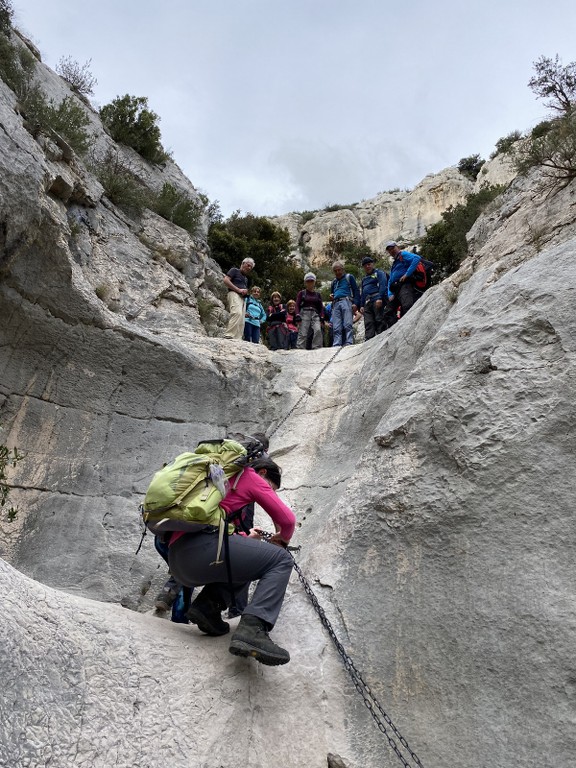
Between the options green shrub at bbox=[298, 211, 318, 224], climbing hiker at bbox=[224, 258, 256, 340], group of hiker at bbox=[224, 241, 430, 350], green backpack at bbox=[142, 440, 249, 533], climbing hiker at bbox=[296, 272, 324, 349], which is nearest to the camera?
green backpack at bbox=[142, 440, 249, 533]

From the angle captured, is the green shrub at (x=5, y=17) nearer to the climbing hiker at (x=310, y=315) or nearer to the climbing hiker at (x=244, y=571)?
the climbing hiker at (x=310, y=315)

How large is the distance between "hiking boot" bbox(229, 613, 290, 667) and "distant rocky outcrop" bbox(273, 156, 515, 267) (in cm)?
3437

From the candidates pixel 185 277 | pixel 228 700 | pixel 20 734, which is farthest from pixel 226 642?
pixel 185 277

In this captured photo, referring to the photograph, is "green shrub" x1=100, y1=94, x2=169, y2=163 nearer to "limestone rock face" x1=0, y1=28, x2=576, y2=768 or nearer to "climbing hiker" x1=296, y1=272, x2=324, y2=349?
"climbing hiker" x1=296, y1=272, x2=324, y2=349

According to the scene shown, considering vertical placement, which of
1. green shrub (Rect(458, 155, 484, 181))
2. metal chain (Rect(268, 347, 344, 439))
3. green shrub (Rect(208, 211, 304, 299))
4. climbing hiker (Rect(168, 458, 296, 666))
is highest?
green shrub (Rect(458, 155, 484, 181))

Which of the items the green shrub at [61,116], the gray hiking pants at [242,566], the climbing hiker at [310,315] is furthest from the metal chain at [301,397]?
the green shrub at [61,116]

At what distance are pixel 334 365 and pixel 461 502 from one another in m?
6.01

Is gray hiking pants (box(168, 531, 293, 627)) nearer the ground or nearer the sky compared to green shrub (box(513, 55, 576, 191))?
nearer the ground

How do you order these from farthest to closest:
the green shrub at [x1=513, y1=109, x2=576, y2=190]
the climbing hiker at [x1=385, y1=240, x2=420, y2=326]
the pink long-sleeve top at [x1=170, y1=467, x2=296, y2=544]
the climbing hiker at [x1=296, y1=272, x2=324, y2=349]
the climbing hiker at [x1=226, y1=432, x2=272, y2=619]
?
the climbing hiker at [x1=296, y1=272, x2=324, y2=349] < the climbing hiker at [x1=385, y1=240, x2=420, y2=326] < the green shrub at [x1=513, y1=109, x2=576, y2=190] < the climbing hiker at [x1=226, y1=432, x2=272, y2=619] < the pink long-sleeve top at [x1=170, y1=467, x2=296, y2=544]

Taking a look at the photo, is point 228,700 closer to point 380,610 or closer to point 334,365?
point 380,610

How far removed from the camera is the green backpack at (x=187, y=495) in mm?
4406

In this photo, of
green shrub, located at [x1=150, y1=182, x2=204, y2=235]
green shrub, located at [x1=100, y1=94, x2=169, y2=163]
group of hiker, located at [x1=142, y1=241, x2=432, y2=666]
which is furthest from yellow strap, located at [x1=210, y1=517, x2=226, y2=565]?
green shrub, located at [x1=100, y1=94, x2=169, y2=163]

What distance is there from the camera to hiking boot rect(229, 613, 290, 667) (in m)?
4.32

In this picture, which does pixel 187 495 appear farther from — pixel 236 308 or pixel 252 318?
pixel 252 318
